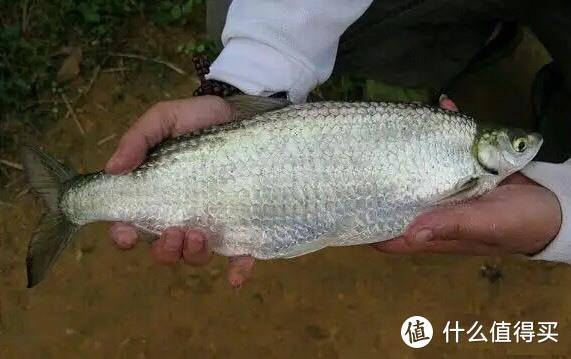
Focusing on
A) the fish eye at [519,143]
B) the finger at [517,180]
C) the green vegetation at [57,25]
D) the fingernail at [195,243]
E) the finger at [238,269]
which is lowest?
the green vegetation at [57,25]

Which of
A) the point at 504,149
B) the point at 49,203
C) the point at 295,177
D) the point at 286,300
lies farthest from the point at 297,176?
the point at 286,300

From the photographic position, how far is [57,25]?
10.5ft

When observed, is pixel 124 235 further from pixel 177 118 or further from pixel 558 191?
pixel 558 191

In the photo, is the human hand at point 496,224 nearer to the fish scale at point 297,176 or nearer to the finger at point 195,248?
the fish scale at point 297,176

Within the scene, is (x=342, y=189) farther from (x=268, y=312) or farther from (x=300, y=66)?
(x=268, y=312)

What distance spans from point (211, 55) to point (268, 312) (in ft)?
3.83

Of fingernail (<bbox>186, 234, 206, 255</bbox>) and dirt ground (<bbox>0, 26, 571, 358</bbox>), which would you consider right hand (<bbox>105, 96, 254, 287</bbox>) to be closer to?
fingernail (<bbox>186, 234, 206, 255</bbox>)

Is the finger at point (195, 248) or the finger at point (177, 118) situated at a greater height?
the finger at point (177, 118)

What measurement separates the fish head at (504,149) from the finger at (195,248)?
2.60 ft

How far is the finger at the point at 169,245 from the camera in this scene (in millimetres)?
1853

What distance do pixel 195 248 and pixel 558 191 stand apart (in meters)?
1.04

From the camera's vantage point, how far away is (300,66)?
79.8 inches

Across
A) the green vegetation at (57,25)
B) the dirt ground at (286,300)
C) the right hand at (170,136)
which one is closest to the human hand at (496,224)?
the right hand at (170,136)

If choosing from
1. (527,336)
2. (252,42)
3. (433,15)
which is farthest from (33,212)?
(527,336)
